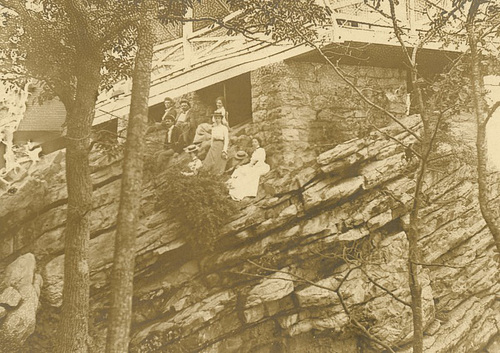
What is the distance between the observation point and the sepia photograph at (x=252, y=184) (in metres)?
5.04

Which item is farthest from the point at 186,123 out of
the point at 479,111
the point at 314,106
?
the point at 479,111

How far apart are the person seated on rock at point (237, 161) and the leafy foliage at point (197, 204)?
21 cm

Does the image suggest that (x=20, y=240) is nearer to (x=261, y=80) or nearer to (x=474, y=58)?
(x=261, y=80)

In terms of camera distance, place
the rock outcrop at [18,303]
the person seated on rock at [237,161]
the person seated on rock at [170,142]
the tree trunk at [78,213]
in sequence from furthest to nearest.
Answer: the person seated on rock at [170,142]
the person seated on rock at [237,161]
the rock outcrop at [18,303]
the tree trunk at [78,213]

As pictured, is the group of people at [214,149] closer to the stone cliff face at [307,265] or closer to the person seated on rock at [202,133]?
the person seated on rock at [202,133]

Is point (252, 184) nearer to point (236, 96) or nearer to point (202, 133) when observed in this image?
point (202, 133)

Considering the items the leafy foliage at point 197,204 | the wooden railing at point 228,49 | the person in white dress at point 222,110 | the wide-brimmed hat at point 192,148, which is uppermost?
the wooden railing at point 228,49

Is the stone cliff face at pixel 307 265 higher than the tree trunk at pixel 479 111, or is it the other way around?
the tree trunk at pixel 479 111

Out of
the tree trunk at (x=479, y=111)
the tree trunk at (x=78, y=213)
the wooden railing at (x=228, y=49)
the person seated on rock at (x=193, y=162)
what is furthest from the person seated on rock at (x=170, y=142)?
the tree trunk at (x=479, y=111)

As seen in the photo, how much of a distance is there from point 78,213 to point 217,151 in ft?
6.50

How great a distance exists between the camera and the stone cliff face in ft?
17.1

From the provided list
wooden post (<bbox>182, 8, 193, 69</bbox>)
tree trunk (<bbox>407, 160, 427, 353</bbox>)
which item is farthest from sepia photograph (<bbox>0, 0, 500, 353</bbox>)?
tree trunk (<bbox>407, 160, 427, 353</bbox>)

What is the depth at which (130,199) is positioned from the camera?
5078mm

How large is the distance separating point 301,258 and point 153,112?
9.67 feet
